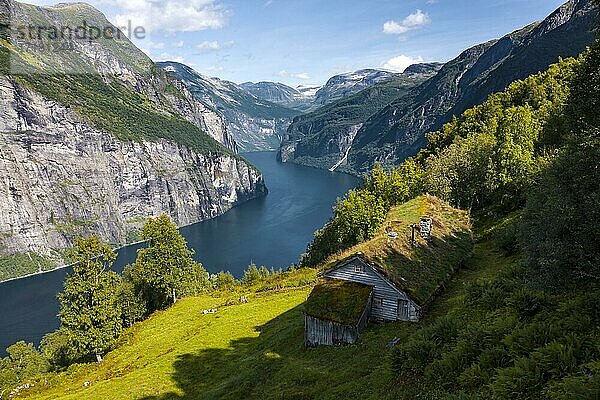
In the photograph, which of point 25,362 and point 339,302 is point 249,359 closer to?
point 339,302

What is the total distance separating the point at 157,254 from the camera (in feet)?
242

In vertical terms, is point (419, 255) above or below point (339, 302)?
above

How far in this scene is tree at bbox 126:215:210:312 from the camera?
2867 inches

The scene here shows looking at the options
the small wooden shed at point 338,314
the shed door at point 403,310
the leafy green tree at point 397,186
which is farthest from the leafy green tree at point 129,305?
the shed door at point 403,310

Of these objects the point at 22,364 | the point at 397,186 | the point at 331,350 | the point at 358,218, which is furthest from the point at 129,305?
the point at 331,350

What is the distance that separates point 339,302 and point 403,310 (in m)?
4.72

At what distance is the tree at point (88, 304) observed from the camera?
160ft

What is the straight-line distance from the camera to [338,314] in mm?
29438

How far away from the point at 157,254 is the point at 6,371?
29042mm

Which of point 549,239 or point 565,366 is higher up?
point 549,239

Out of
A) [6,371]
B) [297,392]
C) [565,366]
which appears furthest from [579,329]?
[6,371]

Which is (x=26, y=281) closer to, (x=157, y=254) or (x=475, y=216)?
(x=157, y=254)

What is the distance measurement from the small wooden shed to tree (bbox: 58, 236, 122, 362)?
3100 cm

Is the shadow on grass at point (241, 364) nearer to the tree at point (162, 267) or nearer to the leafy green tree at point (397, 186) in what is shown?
the leafy green tree at point (397, 186)
